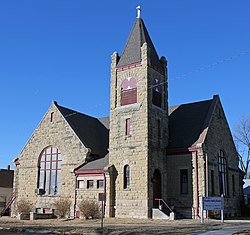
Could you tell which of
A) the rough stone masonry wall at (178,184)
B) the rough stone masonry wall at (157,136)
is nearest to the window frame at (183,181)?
the rough stone masonry wall at (178,184)

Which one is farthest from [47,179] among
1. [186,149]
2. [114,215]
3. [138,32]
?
[138,32]

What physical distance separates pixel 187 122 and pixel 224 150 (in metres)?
4.36

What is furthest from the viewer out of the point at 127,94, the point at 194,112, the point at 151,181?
the point at 194,112

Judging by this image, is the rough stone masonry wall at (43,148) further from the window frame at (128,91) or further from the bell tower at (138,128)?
the window frame at (128,91)

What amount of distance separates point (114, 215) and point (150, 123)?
8169 millimetres

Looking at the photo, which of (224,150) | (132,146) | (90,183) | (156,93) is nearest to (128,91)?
(156,93)

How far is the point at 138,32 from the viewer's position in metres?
35.9

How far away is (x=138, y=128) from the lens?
3244 centimetres

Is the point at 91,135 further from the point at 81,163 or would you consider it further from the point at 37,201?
the point at 37,201

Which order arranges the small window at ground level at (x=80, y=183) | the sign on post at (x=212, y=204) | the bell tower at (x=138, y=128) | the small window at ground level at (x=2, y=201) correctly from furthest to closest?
the small window at ground level at (x=2, y=201) < the small window at ground level at (x=80, y=183) < the bell tower at (x=138, y=128) < the sign on post at (x=212, y=204)

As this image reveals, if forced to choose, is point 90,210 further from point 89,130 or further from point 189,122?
point 189,122

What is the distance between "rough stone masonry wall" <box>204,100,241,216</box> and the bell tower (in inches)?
158

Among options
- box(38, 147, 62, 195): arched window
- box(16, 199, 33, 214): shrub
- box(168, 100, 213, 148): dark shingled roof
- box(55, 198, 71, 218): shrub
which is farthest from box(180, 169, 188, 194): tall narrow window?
box(16, 199, 33, 214): shrub

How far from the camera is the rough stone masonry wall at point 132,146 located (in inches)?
1223
